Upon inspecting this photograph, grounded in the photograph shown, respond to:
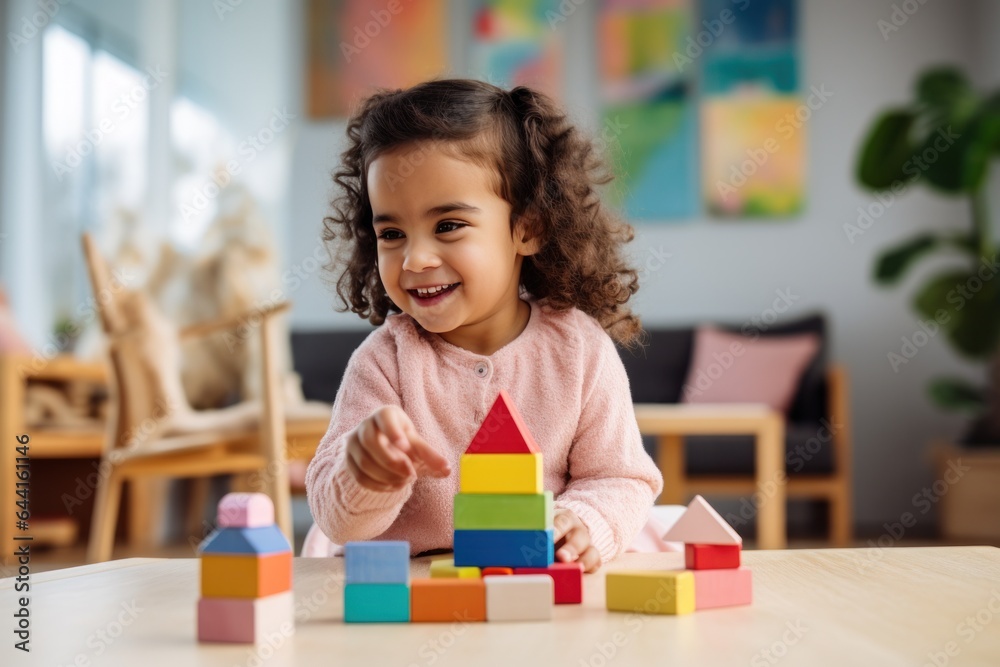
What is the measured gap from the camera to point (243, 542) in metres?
0.56

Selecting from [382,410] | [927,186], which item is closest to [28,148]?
[927,186]

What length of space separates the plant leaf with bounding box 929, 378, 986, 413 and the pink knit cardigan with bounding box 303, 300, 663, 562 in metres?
3.08

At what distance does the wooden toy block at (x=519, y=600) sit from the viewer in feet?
1.97

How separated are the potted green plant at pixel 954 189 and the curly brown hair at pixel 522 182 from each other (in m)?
2.78

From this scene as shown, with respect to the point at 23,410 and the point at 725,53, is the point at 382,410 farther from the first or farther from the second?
the point at 725,53

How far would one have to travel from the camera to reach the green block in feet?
2.15

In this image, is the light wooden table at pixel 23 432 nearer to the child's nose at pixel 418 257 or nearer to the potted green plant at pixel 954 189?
the child's nose at pixel 418 257

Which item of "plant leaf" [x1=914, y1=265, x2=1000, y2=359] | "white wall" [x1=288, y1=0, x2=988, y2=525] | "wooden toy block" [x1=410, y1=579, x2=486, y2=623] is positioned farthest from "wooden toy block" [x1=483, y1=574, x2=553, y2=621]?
"white wall" [x1=288, y1=0, x2=988, y2=525]

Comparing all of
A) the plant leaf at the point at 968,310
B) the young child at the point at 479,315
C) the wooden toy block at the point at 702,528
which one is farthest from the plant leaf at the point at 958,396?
the wooden toy block at the point at 702,528

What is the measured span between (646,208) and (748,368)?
930 mm

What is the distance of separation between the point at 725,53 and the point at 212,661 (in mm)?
4424

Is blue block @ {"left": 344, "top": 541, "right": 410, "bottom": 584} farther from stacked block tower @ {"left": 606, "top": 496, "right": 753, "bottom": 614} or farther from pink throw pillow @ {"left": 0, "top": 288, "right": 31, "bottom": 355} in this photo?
pink throw pillow @ {"left": 0, "top": 288, "right": 31, "bottom": 355}

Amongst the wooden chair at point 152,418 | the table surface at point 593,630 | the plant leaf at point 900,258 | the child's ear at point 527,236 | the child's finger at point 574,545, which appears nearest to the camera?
the table surface at point 593,630

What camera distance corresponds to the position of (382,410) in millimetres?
669
